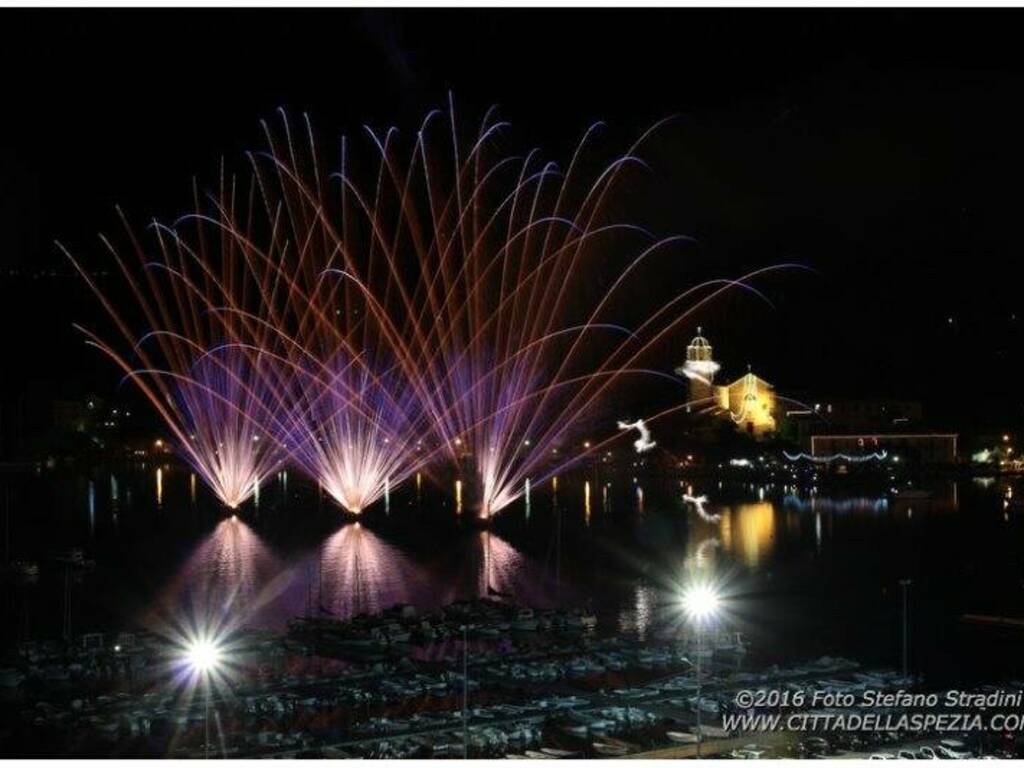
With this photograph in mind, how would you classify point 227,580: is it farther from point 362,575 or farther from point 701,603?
point 701,603

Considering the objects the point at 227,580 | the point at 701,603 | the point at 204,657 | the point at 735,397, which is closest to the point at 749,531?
the point at 701,603

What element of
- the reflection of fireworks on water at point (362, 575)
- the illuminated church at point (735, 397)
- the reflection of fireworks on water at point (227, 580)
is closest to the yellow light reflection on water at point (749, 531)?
the reflection of fireworks on water at point (362, 575)

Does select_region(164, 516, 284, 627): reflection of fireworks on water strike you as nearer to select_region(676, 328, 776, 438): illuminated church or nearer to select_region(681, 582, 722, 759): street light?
select_region(681, 582, 722, 759): street light

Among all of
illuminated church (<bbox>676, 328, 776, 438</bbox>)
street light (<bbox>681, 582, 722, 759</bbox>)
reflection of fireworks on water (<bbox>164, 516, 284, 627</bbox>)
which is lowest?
street light (<bbox>681, 582, 722, 759</bbox>)

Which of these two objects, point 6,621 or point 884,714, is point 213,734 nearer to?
point 884,714

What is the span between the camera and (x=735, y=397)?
149 ft

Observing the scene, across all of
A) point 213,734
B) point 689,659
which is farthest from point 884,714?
point 213,734

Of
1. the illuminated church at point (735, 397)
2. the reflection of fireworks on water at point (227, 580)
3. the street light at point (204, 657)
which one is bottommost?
the street light at point (204, 657)

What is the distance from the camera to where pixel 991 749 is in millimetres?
9242

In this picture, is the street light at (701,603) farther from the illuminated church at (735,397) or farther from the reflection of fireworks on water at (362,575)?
the illuminated church at (735,397)

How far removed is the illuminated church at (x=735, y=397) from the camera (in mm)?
44594

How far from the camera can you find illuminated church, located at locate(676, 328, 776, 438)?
4459 cm

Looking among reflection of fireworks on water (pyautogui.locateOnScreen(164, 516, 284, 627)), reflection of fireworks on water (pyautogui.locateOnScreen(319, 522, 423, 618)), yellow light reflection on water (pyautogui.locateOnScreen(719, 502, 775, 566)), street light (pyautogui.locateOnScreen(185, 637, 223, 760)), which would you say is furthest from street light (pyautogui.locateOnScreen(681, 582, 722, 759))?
reflection of fireworks on water (pyautogui.locateOnScreen(164, 516, 284, 627))

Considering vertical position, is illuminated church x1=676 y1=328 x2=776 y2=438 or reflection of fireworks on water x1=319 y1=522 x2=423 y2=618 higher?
illuminated church x1=676 y1=328 x2=776 y2=438
